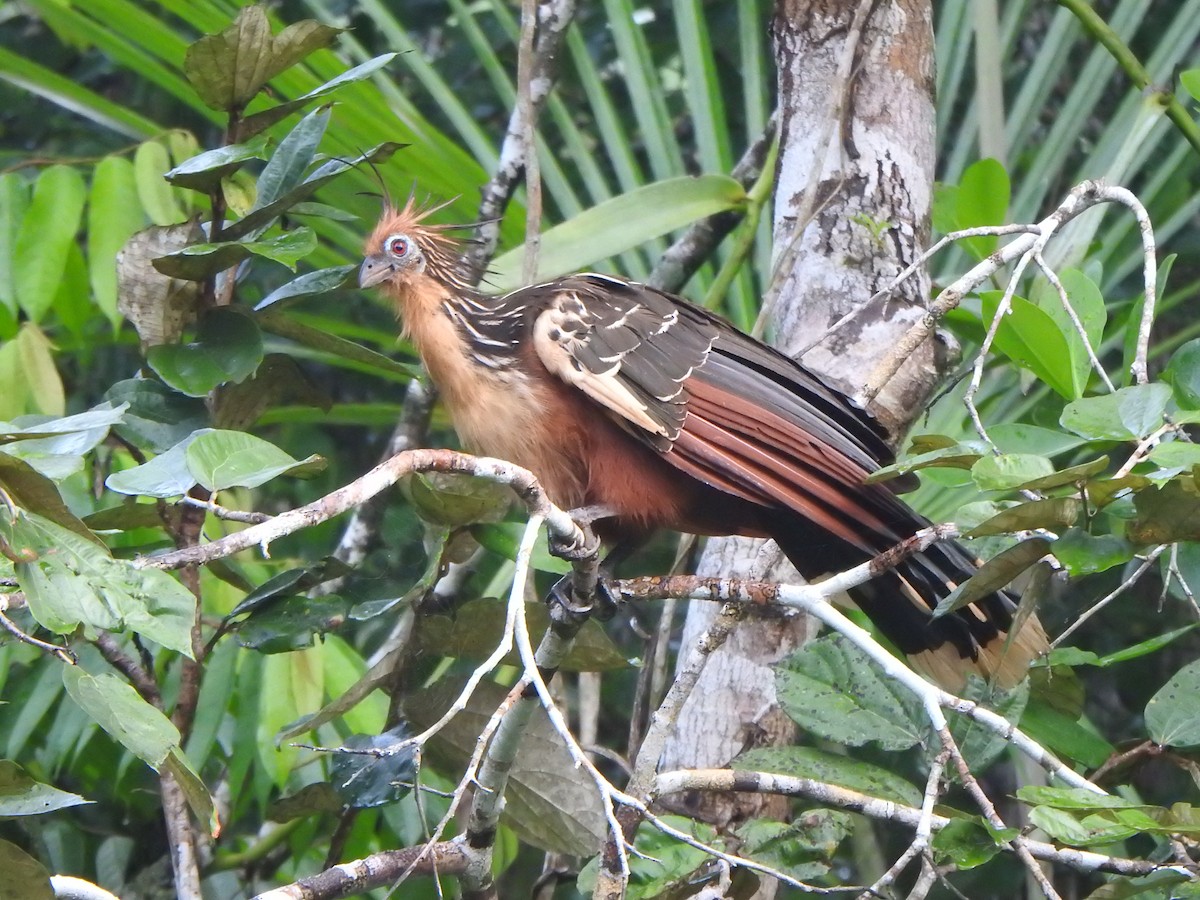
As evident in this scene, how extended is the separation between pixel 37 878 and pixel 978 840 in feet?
4.32

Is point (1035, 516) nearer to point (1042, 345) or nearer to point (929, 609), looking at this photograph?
point (1042, 345)

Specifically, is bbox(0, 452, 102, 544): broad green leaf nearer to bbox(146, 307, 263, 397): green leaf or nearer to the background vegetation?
the background vegetation

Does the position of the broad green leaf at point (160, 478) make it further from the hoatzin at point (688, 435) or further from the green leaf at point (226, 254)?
the hoatzin at point (688, 435)

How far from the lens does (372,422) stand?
13.2 feet

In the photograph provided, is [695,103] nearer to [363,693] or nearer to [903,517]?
[903,517]

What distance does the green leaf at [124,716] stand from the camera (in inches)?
64.6

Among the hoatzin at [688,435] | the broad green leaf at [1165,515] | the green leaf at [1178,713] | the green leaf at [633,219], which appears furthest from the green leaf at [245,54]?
the green leaf at [1178,713]

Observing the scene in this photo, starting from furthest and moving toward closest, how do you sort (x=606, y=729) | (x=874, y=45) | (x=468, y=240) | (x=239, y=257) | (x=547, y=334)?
(x=606, y=729)
(x=468, y=240)
(x=874, y=45)
(x=547, y=334)
(x=239, y=257)

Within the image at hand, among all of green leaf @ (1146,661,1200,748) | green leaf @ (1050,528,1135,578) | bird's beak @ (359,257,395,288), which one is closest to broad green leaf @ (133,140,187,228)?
bird's beak @ (359,257,395,288)

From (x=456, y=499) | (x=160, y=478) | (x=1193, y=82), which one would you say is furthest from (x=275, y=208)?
(x=1193, y=82)

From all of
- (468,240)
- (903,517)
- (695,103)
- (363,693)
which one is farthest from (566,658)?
(695,103)

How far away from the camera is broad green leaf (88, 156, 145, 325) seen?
10.4 ft

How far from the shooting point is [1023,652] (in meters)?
2.68

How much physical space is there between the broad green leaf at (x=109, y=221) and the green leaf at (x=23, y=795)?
5.04ft
